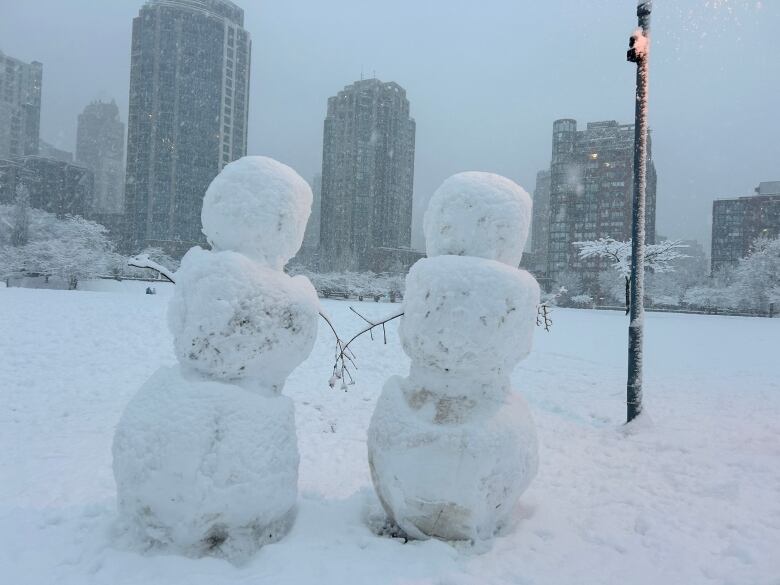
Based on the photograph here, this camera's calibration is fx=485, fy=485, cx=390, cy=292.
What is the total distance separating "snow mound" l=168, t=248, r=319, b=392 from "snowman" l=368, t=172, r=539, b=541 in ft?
2.89

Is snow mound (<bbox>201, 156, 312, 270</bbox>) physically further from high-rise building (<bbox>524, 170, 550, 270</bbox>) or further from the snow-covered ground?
high-rise building (<bbox>524, 170, 550, 270</bbox>)

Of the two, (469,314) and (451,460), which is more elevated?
(469,314)

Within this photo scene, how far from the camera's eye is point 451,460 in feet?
11.4

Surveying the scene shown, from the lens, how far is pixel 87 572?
3.07 m

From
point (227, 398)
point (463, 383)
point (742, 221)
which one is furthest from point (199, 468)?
point (742, 221)

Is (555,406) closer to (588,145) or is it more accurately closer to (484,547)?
(484,547)

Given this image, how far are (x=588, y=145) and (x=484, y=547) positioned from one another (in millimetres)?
63950

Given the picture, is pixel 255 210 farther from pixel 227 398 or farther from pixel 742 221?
pixel 742 221

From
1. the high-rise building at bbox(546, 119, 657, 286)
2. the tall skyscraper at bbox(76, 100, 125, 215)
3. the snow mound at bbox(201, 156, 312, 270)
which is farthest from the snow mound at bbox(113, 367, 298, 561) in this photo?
the tall skyscraper at bbox(76, 100, 125, 215)

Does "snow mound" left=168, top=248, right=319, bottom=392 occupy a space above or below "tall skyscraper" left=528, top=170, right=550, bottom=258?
below

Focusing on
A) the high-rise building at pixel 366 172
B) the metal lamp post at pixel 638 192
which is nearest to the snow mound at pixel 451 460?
the metal lamp post at pixel 638 192

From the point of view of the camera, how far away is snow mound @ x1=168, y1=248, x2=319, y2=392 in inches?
130

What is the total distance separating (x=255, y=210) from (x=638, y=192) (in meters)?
5.86

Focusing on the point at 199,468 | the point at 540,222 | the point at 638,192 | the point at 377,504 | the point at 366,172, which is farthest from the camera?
the point at 540,222
